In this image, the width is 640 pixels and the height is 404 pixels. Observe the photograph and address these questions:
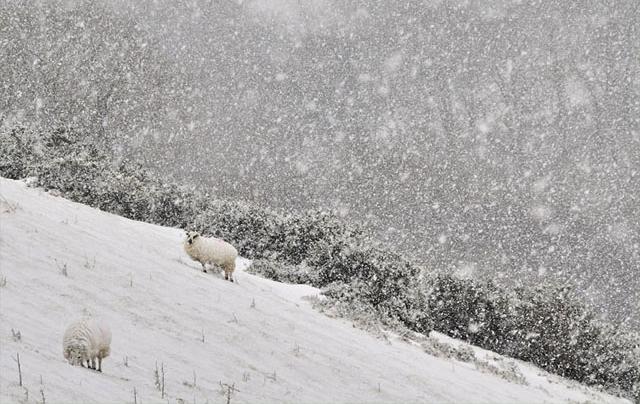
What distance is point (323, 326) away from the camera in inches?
513

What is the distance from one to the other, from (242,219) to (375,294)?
11.9 m

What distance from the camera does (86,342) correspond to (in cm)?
637

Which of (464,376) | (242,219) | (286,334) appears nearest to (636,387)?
(242,219)

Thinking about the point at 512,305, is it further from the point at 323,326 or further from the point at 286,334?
the point at 286,334

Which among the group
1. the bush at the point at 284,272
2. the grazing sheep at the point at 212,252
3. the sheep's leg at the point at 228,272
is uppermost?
the grazing sheep at the point at 212,252

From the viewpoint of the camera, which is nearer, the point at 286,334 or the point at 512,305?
the point at 286,334

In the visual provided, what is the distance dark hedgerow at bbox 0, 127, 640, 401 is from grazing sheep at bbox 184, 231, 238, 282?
46.7 ft

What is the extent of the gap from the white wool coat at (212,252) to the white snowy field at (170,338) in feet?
1.05

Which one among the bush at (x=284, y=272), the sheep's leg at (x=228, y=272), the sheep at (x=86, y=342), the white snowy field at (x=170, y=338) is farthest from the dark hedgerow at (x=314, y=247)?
the sheep at (x=86, y=342)

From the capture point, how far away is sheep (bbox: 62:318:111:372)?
20.9 feet

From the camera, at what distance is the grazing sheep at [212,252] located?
569 inches

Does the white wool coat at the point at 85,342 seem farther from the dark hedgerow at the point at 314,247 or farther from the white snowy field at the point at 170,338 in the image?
the dark hedgerow at the point at 314,247

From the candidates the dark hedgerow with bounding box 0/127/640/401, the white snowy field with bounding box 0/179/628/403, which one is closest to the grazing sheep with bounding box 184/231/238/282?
the white snowy field with bounding box 0/179/628/403

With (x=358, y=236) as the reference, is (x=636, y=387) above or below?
below
